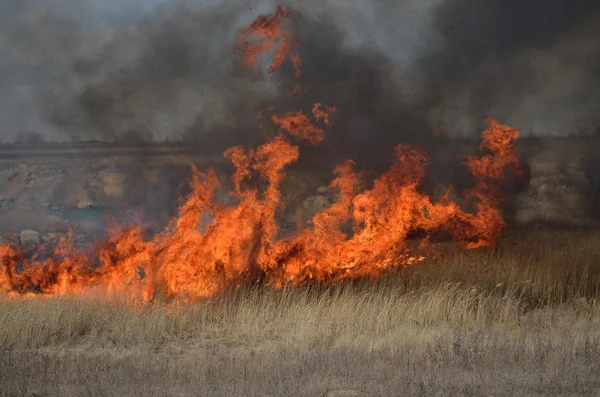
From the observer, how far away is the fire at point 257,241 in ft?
47.9

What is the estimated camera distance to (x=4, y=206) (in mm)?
27172

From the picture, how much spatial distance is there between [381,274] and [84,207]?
452 inches

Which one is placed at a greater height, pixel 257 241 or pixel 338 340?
pixel 257 241

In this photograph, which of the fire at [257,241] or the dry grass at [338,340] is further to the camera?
the fire at [257,241]

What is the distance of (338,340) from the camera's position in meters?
11.3

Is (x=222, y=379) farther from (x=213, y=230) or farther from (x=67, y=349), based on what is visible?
(x=213, y=230)

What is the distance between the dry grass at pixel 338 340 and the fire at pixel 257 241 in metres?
0.68

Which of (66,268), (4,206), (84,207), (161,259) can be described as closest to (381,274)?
(161,259)

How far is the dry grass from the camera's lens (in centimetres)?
873

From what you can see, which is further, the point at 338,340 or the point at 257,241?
the point at 257,241

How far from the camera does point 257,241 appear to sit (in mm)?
15016

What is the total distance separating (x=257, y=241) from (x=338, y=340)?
13.6 ft

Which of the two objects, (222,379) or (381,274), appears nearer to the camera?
(222,379)

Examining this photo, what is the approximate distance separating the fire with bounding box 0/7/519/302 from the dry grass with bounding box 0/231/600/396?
68cm
